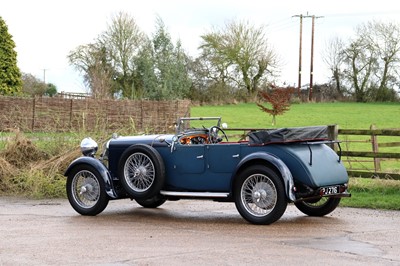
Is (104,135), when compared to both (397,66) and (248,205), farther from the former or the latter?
(397,66)

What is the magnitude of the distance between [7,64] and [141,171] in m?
35.9

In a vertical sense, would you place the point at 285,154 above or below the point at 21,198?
above

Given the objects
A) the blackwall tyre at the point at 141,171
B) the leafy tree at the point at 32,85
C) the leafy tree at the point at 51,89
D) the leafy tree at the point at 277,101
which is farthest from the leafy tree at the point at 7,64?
the blackwall tyre at the point at 141,171

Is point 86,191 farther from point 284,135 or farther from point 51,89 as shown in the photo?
point 51,89

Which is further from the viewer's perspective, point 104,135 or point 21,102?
point 21,102

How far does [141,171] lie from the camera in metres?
11.7

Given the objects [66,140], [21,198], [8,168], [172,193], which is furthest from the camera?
[66,140]

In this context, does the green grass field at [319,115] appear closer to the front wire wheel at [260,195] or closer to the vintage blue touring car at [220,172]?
the vintage blue touring car at [220,172]

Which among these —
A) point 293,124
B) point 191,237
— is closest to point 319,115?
point 293,124

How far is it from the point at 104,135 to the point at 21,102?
22.3 metres

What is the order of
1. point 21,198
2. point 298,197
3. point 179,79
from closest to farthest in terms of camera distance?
point 298,197
point 21,198
point 179,79

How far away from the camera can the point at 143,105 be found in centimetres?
4016

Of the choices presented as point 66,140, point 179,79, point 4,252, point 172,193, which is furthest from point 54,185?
point 179,79

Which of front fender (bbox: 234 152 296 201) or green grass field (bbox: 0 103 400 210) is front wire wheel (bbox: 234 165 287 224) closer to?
front fender (bbox: 234 152 296 201)
